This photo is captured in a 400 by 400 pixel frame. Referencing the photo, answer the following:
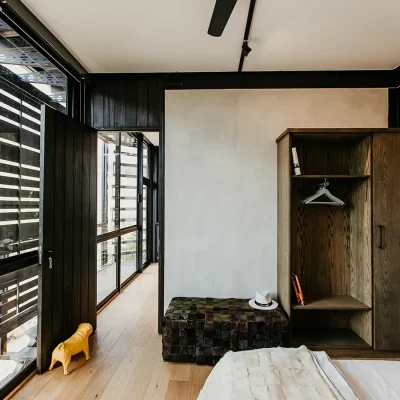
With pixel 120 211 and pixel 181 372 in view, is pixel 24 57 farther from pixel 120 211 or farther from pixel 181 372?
pixel 181 372

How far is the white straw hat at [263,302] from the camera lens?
8.33 feet

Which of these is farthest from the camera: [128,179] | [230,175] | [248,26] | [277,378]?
[128,179]

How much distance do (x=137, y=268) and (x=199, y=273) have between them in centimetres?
262

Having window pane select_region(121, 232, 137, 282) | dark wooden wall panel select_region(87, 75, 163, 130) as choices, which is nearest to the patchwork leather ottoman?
dark wooden wall panel select_region(87, 75, 163, 130)

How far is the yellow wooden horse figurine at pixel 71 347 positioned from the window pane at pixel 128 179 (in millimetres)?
2105

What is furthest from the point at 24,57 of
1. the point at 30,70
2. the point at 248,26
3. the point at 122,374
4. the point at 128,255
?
the point at 128,255

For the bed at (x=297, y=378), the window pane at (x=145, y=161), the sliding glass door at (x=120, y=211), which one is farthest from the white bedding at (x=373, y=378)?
the window pane at (x=145, y=161)

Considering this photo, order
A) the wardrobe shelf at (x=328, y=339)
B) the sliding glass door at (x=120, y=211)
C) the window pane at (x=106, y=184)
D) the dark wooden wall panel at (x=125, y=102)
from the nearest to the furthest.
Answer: the wardrobe shelf at (x=328, y=339) < the dark wooden wall panel at (x=125, y=102) < the window pane at (x=106, y=184) < the sliding glass door at (x=120, y=211)

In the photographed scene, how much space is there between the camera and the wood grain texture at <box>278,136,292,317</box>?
243cm

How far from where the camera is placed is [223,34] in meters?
2.25

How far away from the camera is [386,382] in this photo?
130 cm

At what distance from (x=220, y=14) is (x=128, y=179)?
348 centimetres

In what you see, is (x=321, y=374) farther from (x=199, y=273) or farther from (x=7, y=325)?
(x=7, y=325)

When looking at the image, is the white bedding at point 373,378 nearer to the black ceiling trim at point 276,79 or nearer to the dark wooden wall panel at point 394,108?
the dark wooden wall panel at point 394,108
